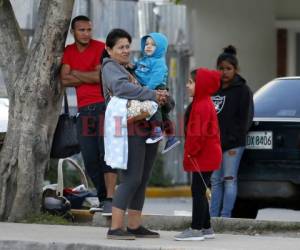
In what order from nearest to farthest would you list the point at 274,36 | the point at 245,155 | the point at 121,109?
the point at 121,109 < the point at 245,155 < the point at 274,36

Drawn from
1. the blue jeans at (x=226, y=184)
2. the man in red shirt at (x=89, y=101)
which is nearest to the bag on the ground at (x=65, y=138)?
the man in red shirt at (x=89, y=101)

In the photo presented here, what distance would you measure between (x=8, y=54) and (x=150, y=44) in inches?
79.4

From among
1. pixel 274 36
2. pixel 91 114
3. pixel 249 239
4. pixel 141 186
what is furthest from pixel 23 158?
pixel 274 36

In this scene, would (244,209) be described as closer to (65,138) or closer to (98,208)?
(98,208)

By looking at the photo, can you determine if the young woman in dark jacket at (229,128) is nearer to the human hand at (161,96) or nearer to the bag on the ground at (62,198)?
the bag on the ground at (62,198)

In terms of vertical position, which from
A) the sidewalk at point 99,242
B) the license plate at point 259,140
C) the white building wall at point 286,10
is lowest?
the sidewalk at point 99,242

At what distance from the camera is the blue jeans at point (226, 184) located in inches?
440

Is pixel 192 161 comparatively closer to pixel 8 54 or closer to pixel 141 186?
pixel 141 186

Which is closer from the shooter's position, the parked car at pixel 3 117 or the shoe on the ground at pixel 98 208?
the shoe on the ground at pixel 98 208

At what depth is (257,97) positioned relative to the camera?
12.0 metres

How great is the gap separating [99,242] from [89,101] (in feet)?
5.42

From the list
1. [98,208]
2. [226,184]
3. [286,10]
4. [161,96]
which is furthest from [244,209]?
[286,10]

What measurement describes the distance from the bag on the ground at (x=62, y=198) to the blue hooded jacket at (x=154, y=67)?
6.76 feet

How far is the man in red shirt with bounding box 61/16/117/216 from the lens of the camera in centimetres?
1055
